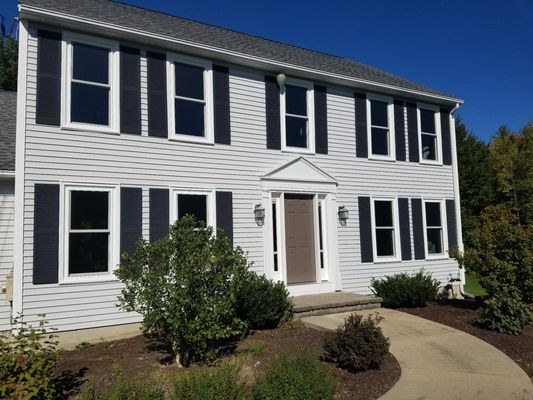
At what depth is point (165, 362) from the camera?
6133 millimetres

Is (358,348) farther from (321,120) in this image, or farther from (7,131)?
(7,131)

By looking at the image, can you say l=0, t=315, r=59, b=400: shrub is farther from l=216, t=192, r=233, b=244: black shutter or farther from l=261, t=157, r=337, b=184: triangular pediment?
l=261, t=157, r=337, b=184: triangular pediment

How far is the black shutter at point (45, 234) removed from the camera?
293 inches

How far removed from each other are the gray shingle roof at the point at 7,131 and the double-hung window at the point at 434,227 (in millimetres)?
10360

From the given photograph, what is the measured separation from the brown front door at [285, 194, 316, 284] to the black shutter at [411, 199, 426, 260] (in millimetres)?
3313

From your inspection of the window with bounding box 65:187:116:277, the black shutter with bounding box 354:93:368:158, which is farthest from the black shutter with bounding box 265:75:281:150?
the window with bounding box 65:187:116:277

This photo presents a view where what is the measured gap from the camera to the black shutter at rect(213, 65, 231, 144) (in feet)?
31.3

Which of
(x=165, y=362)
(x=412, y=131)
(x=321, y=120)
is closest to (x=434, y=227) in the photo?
(x=412, y=131)

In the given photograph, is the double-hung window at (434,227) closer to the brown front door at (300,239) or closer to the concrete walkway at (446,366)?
the brown front door at (300,239)

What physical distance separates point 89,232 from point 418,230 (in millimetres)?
8520

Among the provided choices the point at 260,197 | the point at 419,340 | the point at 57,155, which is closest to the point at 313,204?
the point at 260,197

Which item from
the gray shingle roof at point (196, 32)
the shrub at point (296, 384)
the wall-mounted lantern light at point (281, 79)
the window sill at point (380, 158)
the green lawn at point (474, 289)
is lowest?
the green lawn at point (474, 289)

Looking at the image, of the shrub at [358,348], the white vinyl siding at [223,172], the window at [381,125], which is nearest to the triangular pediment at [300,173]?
the white vinyl siding at [223,172]

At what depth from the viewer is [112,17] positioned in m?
9.01
